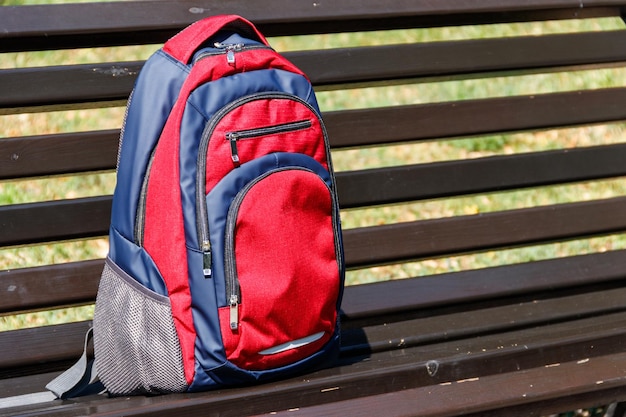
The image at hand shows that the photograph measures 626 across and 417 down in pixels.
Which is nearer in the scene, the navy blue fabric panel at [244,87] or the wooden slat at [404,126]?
the navy blue fabric panel at [244,87]

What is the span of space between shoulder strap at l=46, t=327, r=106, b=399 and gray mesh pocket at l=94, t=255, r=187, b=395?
0.10 metres

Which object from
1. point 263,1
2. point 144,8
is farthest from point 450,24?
point 144,8

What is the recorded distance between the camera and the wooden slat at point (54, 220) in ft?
7.07

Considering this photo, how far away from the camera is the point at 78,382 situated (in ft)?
6.68

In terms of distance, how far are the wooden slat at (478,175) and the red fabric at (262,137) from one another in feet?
1.38

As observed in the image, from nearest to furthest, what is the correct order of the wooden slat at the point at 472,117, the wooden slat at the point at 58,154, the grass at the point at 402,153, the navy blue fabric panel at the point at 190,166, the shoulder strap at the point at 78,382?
the navy blue fabric panel at the point at 190,166
the shoulder strap at the point at 78,382
the wooden slat at the point at 58,154
the wooden slat at the point at 472,117
the grass at the point at 402,153

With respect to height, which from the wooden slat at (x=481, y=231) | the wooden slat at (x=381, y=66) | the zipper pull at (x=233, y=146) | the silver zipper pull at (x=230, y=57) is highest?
the silver zipper pull at (x=230, y=57)

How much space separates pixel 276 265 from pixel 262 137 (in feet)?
0.89

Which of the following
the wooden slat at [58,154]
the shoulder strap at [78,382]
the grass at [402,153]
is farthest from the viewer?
the grass at [402,153]

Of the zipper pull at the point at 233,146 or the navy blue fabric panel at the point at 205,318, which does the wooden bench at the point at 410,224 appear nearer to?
the navy blue fabric panel at the point at 205,318

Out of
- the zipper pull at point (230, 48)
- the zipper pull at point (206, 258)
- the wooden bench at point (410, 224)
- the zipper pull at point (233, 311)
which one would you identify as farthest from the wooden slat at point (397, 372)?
the zipper pull at point (230, 48)

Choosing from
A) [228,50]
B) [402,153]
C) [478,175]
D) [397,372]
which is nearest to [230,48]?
[228,50]

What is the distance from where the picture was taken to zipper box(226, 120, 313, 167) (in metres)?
1.89

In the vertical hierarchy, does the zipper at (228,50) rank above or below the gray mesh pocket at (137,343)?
above
